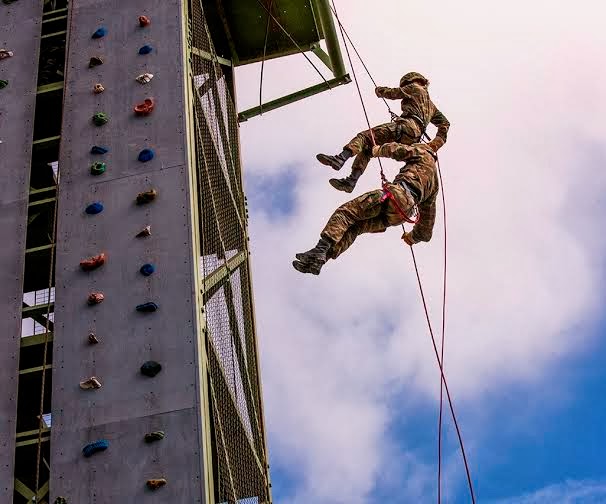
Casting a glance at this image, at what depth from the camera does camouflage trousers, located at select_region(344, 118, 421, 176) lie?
1349 cm

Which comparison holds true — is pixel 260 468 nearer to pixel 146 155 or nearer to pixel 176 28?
pixel 146 155

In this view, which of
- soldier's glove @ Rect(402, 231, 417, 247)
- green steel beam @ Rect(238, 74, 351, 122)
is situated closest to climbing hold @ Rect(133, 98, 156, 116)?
soldier's glove @ Rect(402, 231, 417, 247)

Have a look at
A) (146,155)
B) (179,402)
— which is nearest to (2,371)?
(179,402)

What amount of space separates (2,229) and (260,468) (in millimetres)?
4635

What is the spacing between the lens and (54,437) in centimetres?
1253

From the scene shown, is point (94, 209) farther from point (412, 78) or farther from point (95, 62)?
point (412, 78)

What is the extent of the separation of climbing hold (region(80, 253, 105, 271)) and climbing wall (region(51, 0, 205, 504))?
1.1 inches

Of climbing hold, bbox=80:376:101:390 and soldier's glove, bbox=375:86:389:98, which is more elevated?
soldier's glove, bbox=375:86:389:98

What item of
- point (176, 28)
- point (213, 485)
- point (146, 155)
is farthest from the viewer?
point (176, 28)

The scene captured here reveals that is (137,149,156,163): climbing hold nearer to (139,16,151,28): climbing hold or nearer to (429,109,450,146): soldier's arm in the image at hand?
(139,16,151,28): climbing hold

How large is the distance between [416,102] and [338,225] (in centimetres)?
257

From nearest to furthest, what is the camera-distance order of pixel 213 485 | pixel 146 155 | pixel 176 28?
pixel 213 485
pixel 146 155
pixel 176 28

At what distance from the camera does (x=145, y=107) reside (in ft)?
49.2

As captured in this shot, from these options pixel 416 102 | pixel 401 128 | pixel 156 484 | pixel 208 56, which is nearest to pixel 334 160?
pixel 401 128
